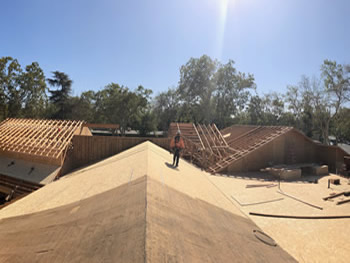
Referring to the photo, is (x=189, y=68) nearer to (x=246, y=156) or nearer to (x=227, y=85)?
(x=227, y=85)

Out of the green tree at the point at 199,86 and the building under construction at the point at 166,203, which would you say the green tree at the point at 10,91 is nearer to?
the building under construction at the point at 166,203

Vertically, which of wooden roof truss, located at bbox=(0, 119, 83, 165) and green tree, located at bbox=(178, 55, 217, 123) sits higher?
green tree, located at bbox=(178, 55, 217, 123)

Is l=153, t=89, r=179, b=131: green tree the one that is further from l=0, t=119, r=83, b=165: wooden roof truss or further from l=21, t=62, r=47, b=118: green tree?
l=0, t=119, r=83, b=165: wooden roof truss

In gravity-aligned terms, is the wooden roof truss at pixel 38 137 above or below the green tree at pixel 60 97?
below

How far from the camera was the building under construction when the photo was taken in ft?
7.75

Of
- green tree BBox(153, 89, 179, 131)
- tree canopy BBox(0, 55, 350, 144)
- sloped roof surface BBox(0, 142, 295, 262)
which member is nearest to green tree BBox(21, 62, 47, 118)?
tree canopy BBox(0, 55, 350, 144)

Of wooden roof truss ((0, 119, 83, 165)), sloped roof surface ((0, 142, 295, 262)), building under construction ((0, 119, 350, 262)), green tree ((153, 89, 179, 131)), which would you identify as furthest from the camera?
green tree ((153, 89, 179, 131))

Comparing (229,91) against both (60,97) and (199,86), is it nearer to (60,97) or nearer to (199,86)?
(199,86)

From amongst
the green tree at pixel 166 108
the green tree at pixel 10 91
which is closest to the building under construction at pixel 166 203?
the green tree at pixel 10 91

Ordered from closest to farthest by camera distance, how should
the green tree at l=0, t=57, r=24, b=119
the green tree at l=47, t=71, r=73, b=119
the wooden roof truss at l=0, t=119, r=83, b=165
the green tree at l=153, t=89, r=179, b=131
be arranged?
the wooden roof truss at l=0, t=119, r=83, b=165 < the green tree at l=0, t=57, r=24, b=119 < the green tree at l=47, t=71, r=73, b=119 < the green tree at l=153, t=89, r=179, b=131

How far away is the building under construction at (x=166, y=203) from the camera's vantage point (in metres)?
2.36

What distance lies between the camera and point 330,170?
1474 cm

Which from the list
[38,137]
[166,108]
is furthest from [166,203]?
[166,108]

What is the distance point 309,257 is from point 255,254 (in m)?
2.46
